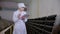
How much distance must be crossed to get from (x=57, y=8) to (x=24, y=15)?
9.5 inches

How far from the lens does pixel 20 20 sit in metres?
0.74

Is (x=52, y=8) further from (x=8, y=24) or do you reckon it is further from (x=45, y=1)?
(x=8, y=24)

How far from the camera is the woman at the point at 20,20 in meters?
0.74

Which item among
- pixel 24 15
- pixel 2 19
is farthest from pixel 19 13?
pixel 2 19

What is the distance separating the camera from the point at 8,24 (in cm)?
78

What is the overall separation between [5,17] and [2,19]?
0.04m

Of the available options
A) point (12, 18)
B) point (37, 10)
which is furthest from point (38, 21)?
point (12, 18)

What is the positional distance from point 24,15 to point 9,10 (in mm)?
117

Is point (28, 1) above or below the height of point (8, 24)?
above

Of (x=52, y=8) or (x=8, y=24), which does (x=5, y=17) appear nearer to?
(x=8, y=24)

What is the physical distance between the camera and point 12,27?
76cm

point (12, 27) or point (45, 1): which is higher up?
point (45, 1)

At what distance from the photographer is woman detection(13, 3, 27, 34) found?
0.74 metres

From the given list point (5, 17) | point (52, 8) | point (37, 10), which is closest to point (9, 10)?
point (5, 17)
